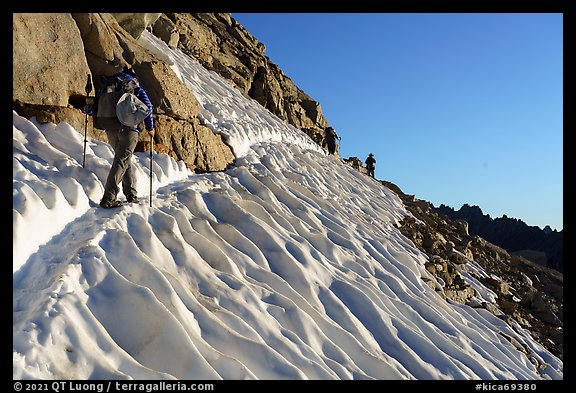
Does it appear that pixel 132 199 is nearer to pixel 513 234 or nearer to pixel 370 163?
pixel 370 163

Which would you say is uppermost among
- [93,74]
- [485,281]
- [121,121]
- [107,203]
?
[485,281]

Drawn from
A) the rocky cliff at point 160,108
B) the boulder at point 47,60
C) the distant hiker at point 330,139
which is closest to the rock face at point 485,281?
the rocky cliff at point 160,108

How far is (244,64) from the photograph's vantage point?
2917 cm

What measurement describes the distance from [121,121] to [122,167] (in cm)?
61

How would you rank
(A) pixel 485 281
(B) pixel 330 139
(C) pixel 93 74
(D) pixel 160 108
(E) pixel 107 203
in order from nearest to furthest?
(E) pixel 107 203
(C) pixel 93 74
(D) pixel 160 108
(A) pixel 485 281
(B) pixel 330 139

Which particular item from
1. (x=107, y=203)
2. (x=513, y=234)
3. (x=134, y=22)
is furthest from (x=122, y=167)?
(x=513, y=234)

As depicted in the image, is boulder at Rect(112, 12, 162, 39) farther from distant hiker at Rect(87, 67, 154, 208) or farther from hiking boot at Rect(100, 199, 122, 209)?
hiking boot at Rect(100, 199, 122, 209)

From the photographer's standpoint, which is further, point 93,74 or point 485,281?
point 485,281

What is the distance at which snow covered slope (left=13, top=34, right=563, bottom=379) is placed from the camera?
3869 mm

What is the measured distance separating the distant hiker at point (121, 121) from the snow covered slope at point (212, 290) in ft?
0.97

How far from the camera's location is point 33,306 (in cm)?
376

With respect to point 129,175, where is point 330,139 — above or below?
above
